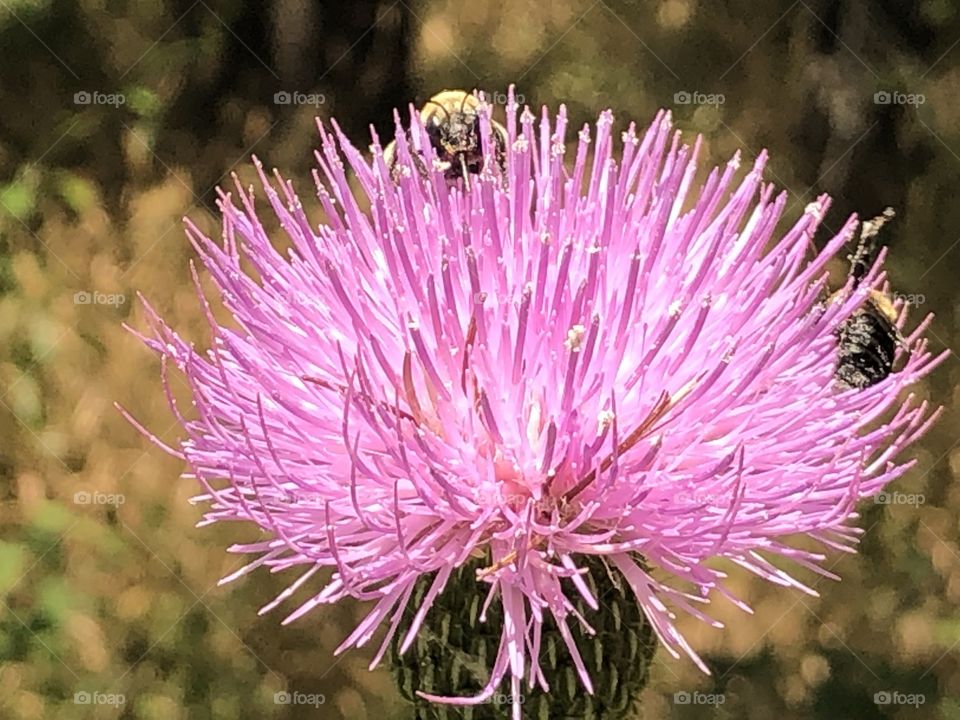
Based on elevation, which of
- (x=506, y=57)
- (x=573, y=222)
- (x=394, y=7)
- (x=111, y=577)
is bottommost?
(x=111, y=577)

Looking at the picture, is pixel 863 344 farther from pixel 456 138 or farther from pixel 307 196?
pixel 307 196

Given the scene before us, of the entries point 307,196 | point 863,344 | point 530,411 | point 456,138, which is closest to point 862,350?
point 863,344

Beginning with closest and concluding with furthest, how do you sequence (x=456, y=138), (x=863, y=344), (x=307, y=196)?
(x=863, y=344) < (x=456, y=138) < (x=307, y=196)

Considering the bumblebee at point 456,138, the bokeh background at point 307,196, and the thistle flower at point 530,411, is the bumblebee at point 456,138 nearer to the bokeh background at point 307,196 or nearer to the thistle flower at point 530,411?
the thistle flower at point 530,411

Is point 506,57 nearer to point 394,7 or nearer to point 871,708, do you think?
point 394,7

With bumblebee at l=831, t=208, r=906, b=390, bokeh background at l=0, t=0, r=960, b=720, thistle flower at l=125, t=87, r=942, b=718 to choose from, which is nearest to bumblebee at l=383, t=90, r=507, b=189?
thistle flower at l=125, t=87, r=942, b=718

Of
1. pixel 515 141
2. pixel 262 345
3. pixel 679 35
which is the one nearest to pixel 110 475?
pixel 262 345

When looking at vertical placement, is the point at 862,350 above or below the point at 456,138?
below
